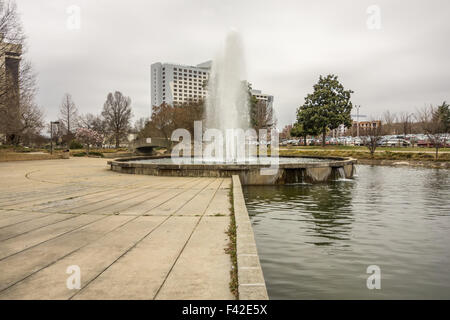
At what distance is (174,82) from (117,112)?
116m

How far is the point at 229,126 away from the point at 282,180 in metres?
10.3

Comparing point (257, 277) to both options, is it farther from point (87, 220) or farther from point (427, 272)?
point (87, 220)

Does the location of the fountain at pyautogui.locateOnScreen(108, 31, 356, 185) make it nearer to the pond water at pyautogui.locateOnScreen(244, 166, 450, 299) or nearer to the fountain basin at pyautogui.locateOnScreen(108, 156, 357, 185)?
the fountain basin at pyautogui.locateOnScreen(108, 156, 357, 185)

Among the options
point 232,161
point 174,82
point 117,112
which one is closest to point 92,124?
point 117,112

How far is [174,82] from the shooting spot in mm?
178750

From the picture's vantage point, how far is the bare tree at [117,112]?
67375mm

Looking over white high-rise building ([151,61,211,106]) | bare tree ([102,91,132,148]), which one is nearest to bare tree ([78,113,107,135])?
bare tree ([102,91,132,148])

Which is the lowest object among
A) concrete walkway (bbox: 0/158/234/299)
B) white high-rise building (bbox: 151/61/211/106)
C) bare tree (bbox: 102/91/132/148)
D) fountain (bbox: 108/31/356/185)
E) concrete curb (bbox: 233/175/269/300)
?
concrete walkway (bbox: 0/158/234/299)

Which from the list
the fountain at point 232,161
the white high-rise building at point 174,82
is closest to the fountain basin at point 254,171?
the fountain at point 232,161

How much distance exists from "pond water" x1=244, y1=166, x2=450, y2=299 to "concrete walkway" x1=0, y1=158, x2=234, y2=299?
121 cm

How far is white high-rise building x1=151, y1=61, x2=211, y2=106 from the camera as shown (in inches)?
7018

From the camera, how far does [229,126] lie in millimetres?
25578
